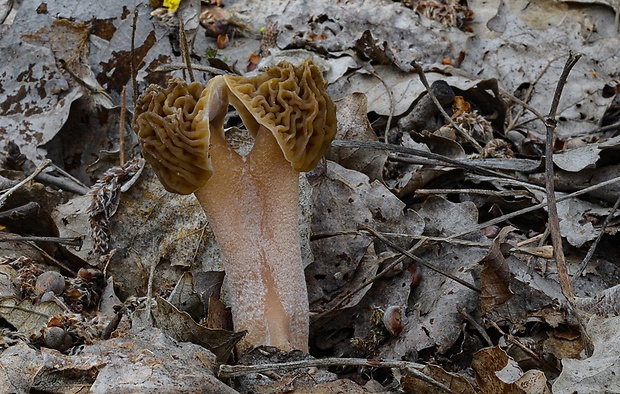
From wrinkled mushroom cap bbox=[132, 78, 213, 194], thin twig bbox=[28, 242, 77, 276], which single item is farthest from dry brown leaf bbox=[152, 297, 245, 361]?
thin twig bbox=[28, 242, 77, 276]

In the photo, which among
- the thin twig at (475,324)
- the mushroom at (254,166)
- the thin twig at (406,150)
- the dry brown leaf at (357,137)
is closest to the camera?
the mushroom at (254,166)

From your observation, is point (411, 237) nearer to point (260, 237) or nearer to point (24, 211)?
point (260, 237)

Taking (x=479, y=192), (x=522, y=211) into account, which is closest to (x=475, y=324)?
(x=522, y=211)

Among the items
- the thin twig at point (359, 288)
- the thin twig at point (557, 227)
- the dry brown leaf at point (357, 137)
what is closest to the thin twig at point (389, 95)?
the dry brown leaf at point (357, 137)

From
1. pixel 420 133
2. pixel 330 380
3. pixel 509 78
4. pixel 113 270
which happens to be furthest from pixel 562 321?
pixel 509 78

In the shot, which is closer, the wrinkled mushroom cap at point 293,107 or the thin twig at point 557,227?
the thin twig at point 557,227

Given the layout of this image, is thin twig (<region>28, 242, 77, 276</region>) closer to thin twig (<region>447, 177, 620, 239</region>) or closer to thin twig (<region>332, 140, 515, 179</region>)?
thin twig (<region>332, 140, 515, 179</region>)

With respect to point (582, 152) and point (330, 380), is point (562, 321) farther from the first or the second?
point (582, 152)

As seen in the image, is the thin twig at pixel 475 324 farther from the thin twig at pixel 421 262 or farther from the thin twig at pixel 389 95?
the thin twig at pixel 389 95
